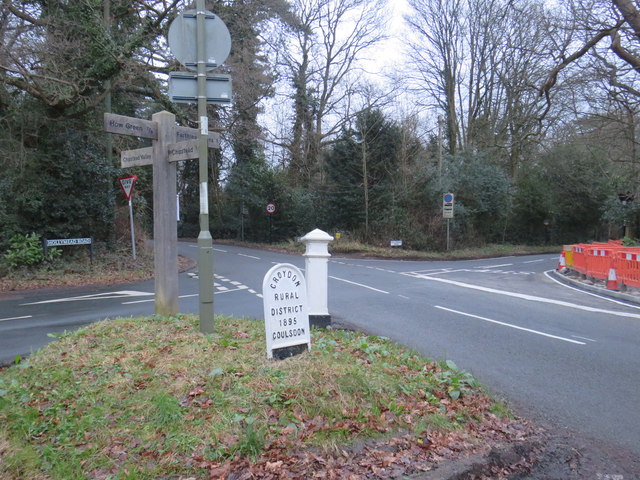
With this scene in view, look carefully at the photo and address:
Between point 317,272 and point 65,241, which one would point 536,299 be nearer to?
point 317,272

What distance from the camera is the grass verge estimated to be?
10.7 ft

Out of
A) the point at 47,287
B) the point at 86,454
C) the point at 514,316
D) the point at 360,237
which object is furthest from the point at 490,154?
the point at 86,454

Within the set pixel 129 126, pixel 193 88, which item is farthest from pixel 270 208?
pixel 193 88

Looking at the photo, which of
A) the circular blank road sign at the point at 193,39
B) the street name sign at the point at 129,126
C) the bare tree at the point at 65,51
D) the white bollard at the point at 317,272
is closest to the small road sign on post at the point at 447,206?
the bare tree at the point at 65,51

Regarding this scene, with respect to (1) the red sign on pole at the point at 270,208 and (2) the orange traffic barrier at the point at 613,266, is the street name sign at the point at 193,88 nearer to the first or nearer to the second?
(2) the orange traffic barrier at the point at 613,266

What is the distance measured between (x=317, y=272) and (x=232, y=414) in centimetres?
303

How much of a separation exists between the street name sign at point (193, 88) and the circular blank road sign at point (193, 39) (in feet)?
0.52

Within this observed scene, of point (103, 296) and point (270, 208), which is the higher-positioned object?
point (270, 208)

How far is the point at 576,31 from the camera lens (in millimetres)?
14789

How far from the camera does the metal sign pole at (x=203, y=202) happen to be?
5.87m

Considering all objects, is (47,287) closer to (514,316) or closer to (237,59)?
(514,316)

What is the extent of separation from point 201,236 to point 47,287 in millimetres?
10617

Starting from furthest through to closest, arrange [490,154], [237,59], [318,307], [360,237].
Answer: [490,154]
[360,237]
[237,59]
[318,307]

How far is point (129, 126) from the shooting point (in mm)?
6723
